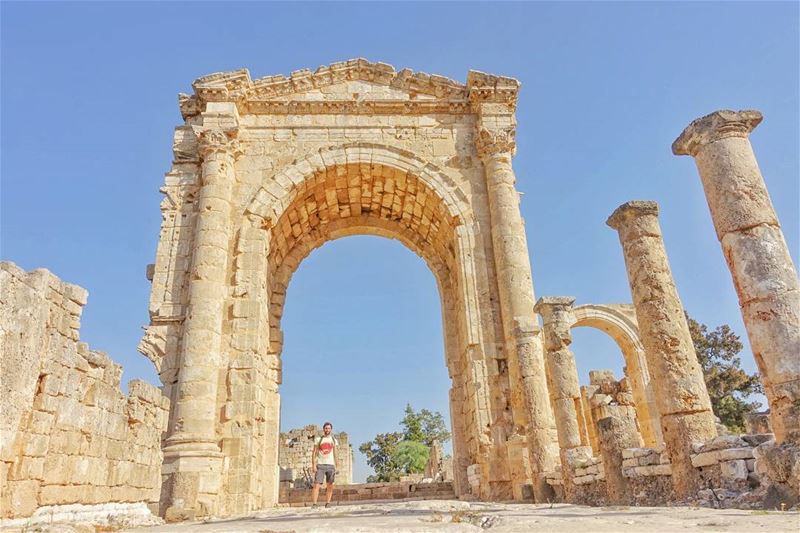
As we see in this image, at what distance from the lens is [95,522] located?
5.79 m

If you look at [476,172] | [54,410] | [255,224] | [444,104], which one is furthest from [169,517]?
[444,104]

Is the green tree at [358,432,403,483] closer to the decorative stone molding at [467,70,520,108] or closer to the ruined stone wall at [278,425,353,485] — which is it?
the ruined stone wall at [278,425,353,485]

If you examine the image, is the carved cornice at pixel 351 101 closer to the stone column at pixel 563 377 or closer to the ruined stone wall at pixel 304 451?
the stone column at pixel 563 377

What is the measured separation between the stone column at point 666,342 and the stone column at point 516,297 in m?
3.46

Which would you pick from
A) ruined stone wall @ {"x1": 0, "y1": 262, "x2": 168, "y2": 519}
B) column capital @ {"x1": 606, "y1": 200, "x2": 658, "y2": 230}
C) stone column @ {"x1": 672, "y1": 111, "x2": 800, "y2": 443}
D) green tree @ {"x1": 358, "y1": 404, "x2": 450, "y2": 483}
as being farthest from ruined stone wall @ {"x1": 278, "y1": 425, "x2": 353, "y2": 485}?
stone column @ {"x1": 672, "y1": 111, "x2": 800, "y2": 443}

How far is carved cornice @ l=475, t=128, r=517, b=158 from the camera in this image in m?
13.0

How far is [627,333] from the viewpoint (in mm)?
18016

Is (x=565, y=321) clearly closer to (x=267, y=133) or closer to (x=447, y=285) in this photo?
(x=447, y=285)

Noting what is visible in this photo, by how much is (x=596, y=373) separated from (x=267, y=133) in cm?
1255

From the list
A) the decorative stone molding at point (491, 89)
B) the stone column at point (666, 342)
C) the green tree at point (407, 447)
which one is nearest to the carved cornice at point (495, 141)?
the decorative stone molding at point (491, 89)

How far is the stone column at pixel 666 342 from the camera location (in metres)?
6.22

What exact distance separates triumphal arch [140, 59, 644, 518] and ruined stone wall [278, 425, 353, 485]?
412 inches

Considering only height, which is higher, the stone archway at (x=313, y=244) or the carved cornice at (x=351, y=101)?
the carved cornice at (x=351, y=101)

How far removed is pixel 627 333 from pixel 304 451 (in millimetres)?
13615
